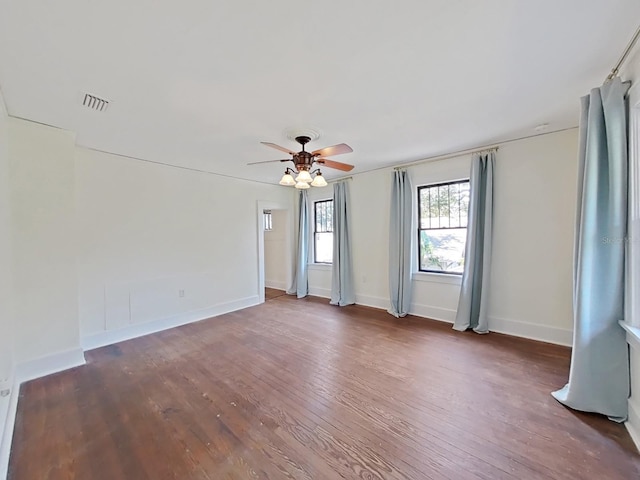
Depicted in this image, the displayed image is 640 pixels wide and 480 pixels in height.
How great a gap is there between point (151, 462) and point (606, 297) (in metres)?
3.37

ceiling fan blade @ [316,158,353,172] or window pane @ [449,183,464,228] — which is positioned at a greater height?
ceiling fan blade @ [316,158,353,172]

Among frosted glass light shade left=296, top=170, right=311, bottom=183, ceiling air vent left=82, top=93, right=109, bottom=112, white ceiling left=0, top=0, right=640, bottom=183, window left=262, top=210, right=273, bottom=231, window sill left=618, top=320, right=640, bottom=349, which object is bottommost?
window sill left=618, top=320, right=640, bottom=349

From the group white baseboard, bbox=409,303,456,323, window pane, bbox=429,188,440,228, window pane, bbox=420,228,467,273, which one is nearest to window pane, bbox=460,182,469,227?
window pane, bbox=420,228,467,273

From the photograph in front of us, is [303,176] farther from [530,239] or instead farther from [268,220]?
[268,220]

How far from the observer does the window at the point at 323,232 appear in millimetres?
5848

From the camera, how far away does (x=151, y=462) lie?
1639 mm

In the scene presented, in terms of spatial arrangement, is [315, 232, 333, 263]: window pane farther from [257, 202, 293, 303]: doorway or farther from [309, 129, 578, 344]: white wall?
[309, 129, 578, 344]: white wall

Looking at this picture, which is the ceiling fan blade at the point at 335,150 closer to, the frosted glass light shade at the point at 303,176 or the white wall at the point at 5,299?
the frosted glass light shade at the point at 303,176

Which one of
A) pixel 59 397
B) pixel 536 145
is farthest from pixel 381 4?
pixel 59 397

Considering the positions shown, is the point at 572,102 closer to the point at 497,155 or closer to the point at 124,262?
the point at 497,155

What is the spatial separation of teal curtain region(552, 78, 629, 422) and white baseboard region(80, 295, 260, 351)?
4615mm

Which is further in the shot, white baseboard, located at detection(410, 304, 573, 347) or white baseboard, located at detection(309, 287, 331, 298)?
white baseboard, located at detection(309, 287, 331, 298)

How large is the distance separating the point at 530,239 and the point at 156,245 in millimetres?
5288

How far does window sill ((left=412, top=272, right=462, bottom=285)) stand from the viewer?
159 inches
